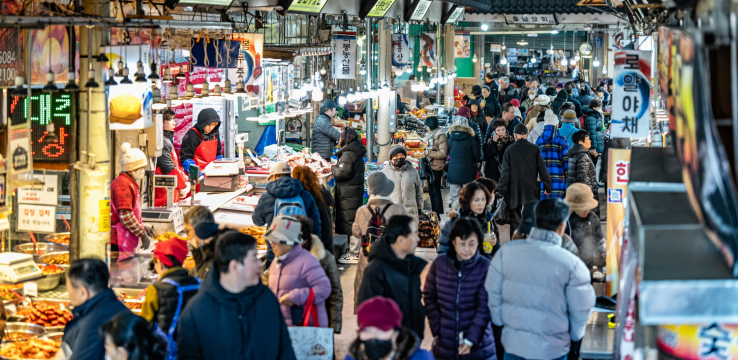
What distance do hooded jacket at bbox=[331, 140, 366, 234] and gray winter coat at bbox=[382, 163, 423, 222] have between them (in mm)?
895

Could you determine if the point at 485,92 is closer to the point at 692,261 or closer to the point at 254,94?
the point at 254,94

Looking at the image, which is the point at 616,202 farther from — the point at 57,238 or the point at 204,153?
the point at 204,153

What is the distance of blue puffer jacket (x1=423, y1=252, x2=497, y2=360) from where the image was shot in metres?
5.91

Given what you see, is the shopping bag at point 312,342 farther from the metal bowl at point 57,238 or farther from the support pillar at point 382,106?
the support pillar at point 382,106

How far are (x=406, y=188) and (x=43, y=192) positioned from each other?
15.9 feet

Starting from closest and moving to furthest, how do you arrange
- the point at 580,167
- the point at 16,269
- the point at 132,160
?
the point at 16,269
the point at 132,160
the point at 580,167

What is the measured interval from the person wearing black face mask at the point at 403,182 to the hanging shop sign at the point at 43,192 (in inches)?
182

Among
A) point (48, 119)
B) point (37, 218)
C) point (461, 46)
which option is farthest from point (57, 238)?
point (461, 46)

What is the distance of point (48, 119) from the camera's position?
696 centimetres

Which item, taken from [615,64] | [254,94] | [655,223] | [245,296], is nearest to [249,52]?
[254,94]

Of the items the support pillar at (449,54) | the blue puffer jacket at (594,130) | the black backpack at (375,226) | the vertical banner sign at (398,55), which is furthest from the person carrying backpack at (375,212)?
the support pillar at (449,54)

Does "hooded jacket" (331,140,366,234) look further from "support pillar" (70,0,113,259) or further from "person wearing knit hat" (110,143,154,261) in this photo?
"support pillar" (70,0,113,259)

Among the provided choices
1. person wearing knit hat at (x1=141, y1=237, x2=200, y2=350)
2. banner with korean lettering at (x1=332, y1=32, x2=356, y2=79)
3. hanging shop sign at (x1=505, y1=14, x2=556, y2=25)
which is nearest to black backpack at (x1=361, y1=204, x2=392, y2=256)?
person wearing knit hat at (x1=141, y1=237, x2=200, y2=350)

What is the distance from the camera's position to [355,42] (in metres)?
18.6
